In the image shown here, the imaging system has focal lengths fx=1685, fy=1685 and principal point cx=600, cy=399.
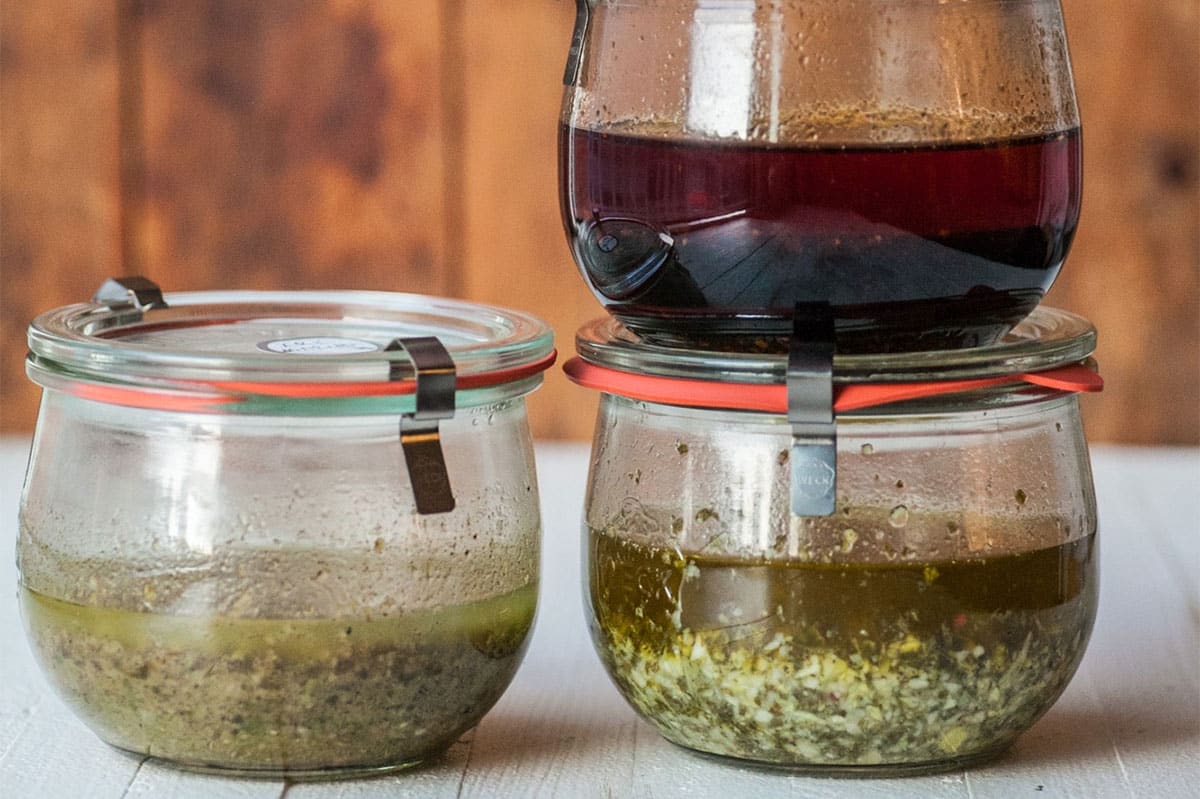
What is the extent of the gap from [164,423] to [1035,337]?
1.19 feet

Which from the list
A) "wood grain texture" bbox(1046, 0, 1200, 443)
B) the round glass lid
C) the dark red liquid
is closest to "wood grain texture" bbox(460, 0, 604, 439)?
"wood grain texture" bbox(1046, 0, 1200, 443)

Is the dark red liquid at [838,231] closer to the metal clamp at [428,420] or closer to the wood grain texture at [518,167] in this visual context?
the metal clamp at [428,420]

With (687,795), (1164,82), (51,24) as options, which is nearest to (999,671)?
(687,795)

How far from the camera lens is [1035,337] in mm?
717

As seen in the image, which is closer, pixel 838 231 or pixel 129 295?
pixel 838 231

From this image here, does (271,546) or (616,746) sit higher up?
(271,546)

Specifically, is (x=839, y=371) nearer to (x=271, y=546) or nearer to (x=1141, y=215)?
(x=271, y=546)

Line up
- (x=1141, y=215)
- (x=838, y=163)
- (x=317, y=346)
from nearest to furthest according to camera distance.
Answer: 1. (x=838, y=163)
2. (x=317, y=346)
3. (x=1141, y=215)

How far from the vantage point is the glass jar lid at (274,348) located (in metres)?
0.65

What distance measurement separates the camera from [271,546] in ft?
2.16

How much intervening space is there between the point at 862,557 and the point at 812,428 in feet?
0.20

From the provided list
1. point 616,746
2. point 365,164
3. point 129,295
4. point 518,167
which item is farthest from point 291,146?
point 616,746

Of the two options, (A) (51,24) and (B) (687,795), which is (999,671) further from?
(A) (51,24)

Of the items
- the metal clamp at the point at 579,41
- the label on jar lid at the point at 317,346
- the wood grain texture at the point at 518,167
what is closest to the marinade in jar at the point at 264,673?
the label on jar lid at the point at 317,346
